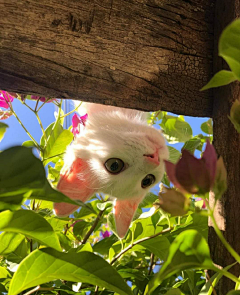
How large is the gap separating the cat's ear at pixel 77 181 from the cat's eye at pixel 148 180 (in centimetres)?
12

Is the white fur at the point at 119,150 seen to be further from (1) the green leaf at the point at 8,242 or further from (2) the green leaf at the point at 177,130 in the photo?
(2) the green leaf at the point at 177,130

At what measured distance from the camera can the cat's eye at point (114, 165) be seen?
0.69 m

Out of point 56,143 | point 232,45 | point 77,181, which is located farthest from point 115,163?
point 232,45

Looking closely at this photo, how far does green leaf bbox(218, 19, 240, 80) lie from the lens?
0.96 ft

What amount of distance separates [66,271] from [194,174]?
23cm

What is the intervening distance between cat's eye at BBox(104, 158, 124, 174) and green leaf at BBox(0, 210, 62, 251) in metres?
0.30

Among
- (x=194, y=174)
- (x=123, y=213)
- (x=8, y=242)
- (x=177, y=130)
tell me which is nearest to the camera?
(x=194, y=174)

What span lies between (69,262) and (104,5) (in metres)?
0.46

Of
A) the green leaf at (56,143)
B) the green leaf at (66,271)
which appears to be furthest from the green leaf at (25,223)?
the green leaf at (56,143)

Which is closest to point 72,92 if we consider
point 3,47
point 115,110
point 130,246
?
point 3,47

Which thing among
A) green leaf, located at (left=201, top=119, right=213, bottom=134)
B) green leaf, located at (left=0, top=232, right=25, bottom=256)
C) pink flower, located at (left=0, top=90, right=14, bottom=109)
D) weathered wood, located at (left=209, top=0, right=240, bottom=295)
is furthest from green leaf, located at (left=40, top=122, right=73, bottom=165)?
green leaf, located at (left=201, top=119, right=213, bottom=134)

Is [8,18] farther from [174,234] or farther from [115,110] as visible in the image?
[174,234]

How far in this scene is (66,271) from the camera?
0.38 meters

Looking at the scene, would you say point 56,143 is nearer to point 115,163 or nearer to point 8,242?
point 115,163
